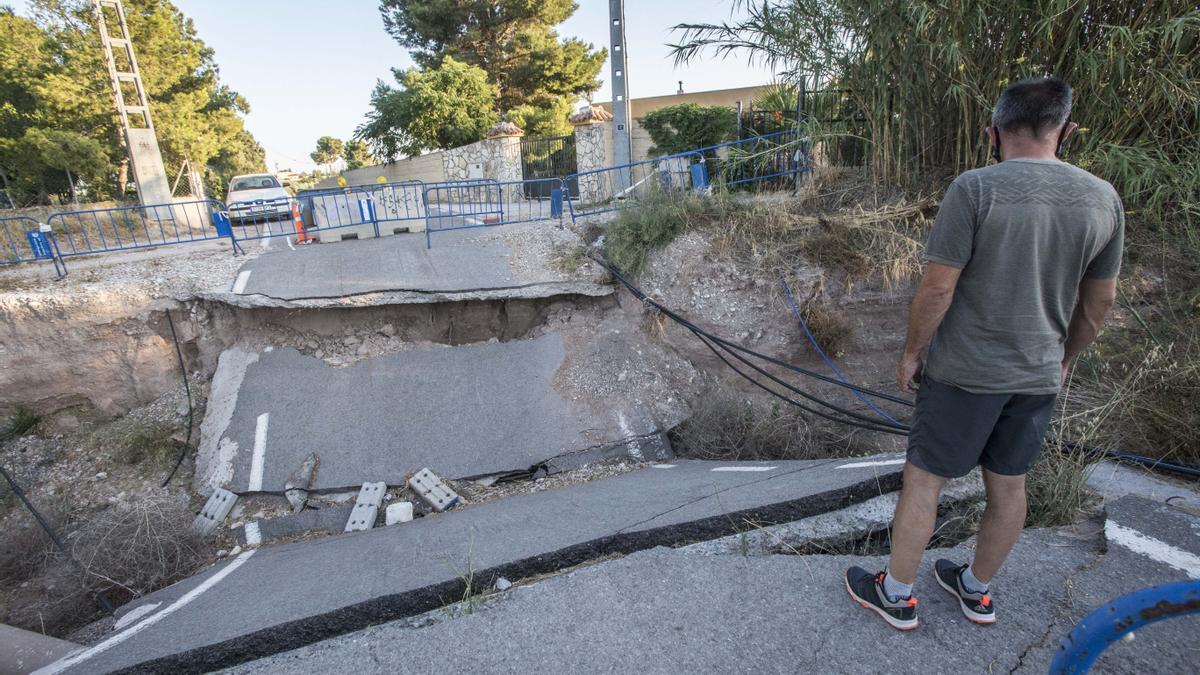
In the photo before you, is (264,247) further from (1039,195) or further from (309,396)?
(1039,195)

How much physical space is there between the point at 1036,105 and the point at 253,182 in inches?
712

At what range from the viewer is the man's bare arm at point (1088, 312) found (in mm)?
1953

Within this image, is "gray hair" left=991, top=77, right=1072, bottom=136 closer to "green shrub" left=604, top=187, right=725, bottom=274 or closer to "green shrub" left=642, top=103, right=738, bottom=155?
"green shrub" left=604, top=187, right=725, bottom=274

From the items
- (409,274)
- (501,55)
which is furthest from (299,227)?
(501,55)

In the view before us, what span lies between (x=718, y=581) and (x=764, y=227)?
483 centimetres

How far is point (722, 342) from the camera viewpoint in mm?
5727

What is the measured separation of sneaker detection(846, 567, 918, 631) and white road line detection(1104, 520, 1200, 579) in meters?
1.16

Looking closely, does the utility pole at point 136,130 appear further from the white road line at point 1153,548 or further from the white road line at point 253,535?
the white road line at point 1153,548

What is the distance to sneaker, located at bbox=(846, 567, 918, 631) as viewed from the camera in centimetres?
196

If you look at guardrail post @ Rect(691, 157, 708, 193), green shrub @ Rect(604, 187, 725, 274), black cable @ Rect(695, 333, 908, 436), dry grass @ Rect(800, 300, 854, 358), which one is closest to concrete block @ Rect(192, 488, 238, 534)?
green shrub @ Rect(604, 187, 725, 274)

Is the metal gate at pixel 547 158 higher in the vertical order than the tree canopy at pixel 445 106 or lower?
lower

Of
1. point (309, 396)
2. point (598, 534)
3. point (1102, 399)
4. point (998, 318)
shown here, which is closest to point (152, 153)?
point (309, 396)

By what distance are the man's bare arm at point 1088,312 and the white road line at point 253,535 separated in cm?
560

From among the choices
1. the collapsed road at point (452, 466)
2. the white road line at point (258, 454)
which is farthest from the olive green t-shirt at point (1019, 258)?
the white road line at point (258, 454)
